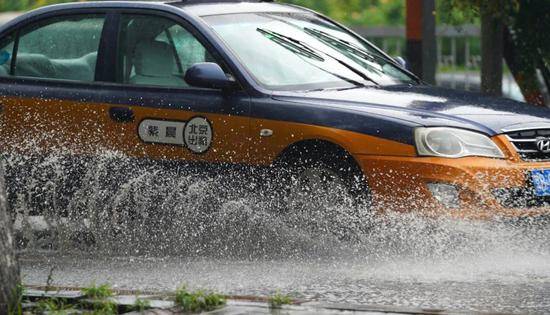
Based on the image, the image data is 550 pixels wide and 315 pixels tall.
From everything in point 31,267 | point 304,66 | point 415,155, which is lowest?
point 31,267

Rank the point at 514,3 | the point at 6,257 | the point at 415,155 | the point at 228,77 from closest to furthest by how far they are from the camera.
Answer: the point at 6,257
the point at 415,155
the point at 228,77
the point at 514,3

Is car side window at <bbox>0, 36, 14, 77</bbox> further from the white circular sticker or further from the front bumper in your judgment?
the front bumper

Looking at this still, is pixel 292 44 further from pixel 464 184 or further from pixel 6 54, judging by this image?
pixel 6 54

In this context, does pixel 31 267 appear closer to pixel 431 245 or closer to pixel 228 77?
pixel 228 77

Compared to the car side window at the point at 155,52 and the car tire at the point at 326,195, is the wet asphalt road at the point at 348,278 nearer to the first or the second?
the car tire at the point at 326,195

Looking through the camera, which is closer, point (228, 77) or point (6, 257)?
point (6, 257)

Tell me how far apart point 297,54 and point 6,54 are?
6.94 ft

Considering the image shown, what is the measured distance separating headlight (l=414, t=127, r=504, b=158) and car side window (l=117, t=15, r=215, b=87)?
165 cm

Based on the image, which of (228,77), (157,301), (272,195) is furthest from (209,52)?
(157,301)

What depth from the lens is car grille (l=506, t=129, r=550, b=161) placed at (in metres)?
8.73

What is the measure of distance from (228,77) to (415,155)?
142cm

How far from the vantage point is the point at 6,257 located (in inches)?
259

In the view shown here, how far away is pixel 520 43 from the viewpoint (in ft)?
46.5

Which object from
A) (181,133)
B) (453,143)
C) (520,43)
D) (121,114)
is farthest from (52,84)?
(520,43)
